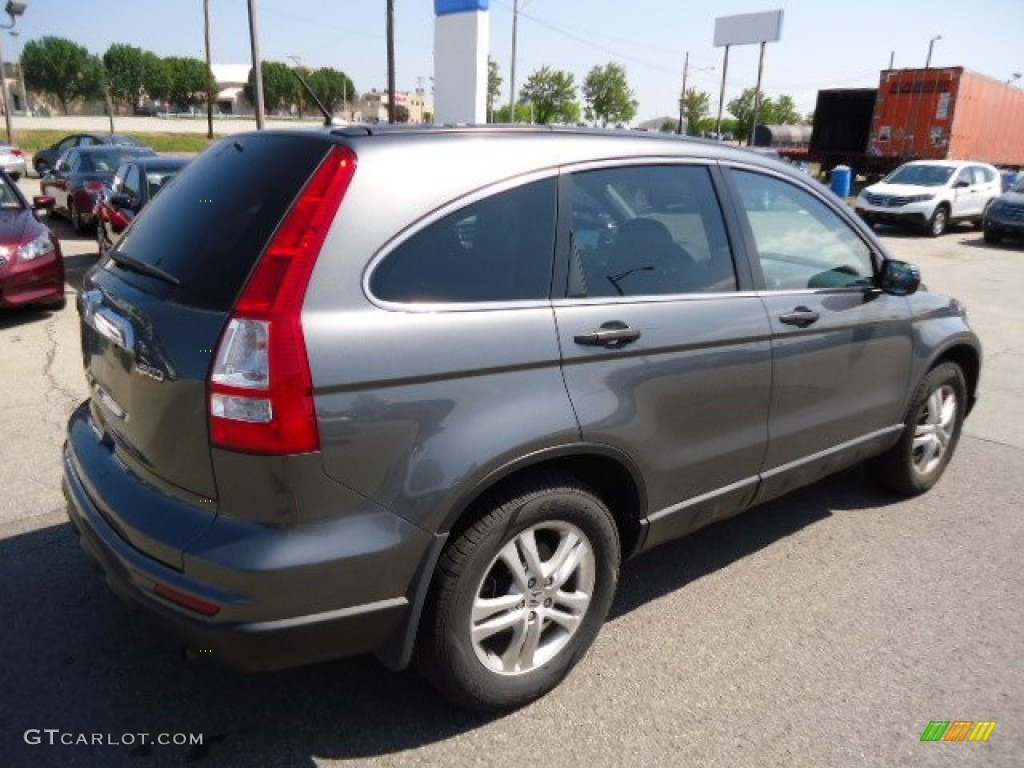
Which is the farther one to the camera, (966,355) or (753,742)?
(966,355)

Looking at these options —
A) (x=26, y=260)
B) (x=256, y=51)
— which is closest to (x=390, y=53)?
(x=256, y=51)

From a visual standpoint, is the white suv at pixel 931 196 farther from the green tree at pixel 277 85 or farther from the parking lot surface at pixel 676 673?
the green tree at pixel 277 85

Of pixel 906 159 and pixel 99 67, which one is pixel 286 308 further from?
pixel 99 67

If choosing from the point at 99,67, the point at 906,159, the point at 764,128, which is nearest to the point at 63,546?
the point at 906,159

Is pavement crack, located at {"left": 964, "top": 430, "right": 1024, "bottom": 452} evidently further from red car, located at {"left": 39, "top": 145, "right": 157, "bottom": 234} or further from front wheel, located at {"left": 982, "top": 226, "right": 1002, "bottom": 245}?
front wheel, located at {"left": 982, "top": 226, "right": 1002, "bottom": 245}

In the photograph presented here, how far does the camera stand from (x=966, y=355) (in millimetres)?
4324

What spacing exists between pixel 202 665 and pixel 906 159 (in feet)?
89.1

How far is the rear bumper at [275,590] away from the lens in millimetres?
Result: 1925

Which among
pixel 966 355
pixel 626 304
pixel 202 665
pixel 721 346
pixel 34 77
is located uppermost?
pixel 34 77

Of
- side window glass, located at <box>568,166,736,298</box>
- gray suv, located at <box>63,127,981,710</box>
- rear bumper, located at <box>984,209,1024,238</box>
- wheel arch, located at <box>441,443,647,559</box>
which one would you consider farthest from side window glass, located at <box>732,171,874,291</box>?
rear bumper, located at <box>984,209,1024,238</box>

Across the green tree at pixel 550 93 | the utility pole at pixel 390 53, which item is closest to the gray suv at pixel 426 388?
the utility pole at pixel 390 53

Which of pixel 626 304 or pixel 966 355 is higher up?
pixel 626 304

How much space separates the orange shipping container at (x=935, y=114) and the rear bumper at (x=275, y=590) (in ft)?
87.4

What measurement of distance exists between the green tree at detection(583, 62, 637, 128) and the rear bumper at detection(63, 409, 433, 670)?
75.4m
